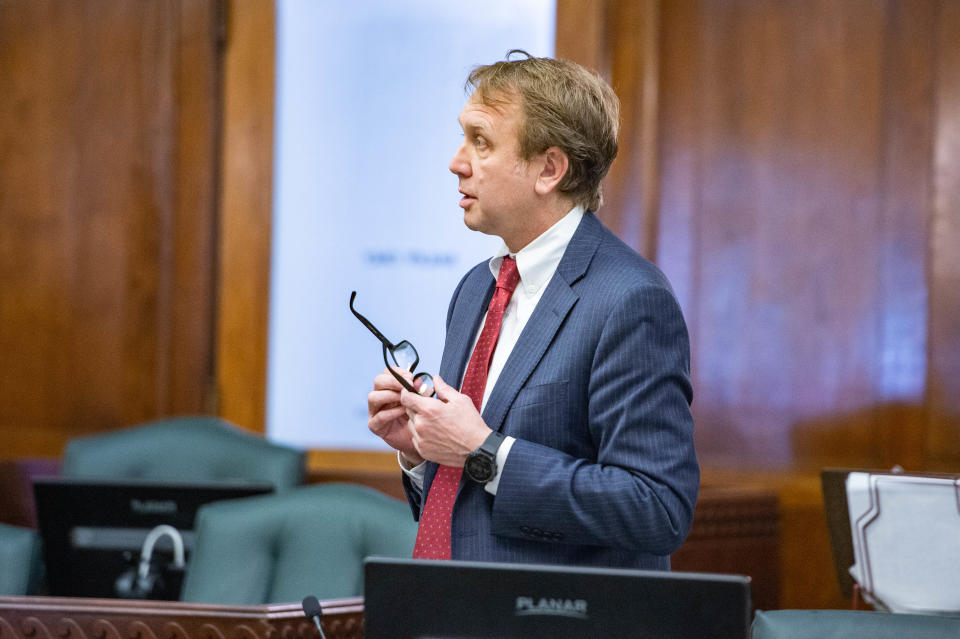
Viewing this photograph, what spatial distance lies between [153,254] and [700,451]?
7.40 ft

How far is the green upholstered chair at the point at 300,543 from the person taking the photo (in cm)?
232

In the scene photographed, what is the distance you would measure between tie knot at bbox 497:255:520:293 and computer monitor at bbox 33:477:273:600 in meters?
0.95

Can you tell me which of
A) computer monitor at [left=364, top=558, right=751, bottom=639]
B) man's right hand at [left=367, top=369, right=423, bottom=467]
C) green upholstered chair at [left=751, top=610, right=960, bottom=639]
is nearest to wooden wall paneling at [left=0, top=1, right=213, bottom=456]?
man's right hand at [left=367, top=369, right=423, bottom=467]

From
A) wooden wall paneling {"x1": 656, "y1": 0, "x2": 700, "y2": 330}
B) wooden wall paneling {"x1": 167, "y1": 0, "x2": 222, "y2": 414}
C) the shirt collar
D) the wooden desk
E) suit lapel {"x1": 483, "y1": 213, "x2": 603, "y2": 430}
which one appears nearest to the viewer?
suit lapel {"x1": 483, "y1": 213, "x2": 603, "y2": 430}

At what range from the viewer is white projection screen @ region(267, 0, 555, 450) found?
13.7ft

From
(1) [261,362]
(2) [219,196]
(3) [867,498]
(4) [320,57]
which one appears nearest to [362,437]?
(1) [261,362]

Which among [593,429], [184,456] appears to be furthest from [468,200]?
[184,456]

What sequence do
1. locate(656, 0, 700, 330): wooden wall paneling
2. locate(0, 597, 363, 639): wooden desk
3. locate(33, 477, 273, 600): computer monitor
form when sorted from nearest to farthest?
locate(0, 597, 363, 639): wooden desk, locate(33, 477, 273, 600): computer monitor, locate(656, 0, 700, 330): wooden wall paneling

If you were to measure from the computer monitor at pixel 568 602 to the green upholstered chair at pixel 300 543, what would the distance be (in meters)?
1.17

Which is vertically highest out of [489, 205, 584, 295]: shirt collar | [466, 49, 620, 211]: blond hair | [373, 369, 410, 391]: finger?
[466, 49, 620, 211]: blond hair

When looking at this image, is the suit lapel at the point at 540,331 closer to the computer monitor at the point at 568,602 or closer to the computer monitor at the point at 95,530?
the computer monitor at the point at 568,602

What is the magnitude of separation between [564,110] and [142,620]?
42.0 inches

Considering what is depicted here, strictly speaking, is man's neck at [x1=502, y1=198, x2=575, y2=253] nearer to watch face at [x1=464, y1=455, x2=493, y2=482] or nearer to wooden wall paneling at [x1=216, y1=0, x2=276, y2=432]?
watch face at [x1=464, y1=455, x2=493, y2=482]

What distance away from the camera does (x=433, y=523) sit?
1.60 metres
